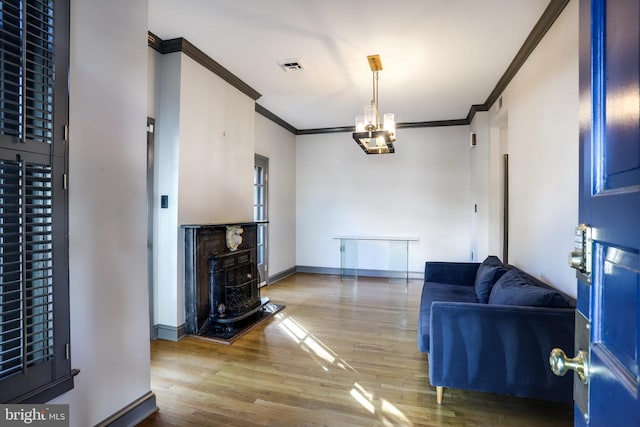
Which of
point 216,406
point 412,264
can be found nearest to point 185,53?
point 216,406

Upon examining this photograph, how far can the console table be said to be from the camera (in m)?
6.14

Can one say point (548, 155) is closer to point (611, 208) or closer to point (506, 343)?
point (506, 343)

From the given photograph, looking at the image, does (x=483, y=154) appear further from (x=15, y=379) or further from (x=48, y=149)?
(x=15, y=379)

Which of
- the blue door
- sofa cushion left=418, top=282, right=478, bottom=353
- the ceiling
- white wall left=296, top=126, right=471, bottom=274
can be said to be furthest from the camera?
white wall left=296, top=126, right=471, bottom=274

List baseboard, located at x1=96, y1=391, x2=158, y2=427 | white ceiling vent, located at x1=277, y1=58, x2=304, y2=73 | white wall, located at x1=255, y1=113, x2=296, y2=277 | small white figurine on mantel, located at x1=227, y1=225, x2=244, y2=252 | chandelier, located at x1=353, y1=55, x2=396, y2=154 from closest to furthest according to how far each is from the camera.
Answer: baseboard, located at x1=96, y1=391, x2=158, y2=427 < chandelier, located at x1=353, y1=55, x2=396, y2=154 < white ceiling vent, located at x1=277, y1=58, x2=304, y2=73 < small white figurine on mantel, located at x1=227, y1=225, x2=244, y2=252 < white wall, located at x1=255, y1=113, x2=296, y2=277

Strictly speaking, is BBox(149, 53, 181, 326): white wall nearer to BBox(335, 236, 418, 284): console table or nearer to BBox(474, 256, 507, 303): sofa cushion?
BBox(474, 256, 507, 303): sofa cushion

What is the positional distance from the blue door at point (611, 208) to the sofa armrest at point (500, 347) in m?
1.34

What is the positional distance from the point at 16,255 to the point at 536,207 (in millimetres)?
3706

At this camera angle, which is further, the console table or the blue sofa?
the console table

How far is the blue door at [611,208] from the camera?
55 cm

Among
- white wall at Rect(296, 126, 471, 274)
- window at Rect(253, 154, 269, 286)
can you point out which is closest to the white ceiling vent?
window at Rect(253, 154, 269, 286)

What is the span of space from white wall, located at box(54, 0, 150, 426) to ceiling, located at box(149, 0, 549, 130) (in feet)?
3.31

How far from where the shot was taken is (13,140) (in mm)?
1365

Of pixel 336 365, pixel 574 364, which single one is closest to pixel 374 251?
pixel 336 365
